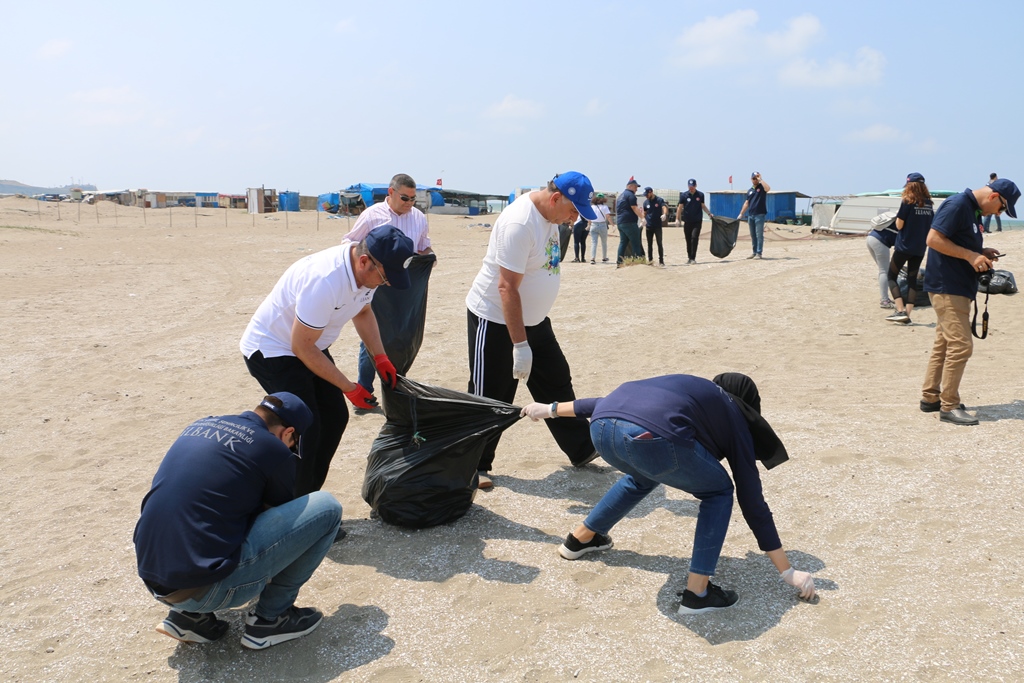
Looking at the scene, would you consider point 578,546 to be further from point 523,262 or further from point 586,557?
point 523,262

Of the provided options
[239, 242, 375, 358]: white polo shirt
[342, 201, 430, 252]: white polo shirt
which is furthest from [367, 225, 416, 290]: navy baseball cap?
[342, 201, 430, 252]: white polo shirt

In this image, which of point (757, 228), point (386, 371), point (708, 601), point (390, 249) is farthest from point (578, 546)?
point (757, 228)

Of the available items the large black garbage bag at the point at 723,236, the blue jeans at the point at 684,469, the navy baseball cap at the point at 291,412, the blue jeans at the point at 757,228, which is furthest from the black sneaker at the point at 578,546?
the large black garbage bag at the point at 723,236

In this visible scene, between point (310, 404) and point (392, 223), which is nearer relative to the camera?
point (310, 404)

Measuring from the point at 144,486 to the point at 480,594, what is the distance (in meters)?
2.35

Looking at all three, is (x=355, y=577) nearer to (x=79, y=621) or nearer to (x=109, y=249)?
(x=79, y=621)

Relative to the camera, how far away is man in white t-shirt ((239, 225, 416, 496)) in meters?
3.23

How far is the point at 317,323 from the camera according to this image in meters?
3.23

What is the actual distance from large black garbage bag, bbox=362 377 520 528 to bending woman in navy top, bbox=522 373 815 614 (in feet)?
2.46

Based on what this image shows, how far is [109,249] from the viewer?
1850cm

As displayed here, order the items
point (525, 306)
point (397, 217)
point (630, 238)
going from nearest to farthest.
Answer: point (525, 306)
point (397, 217)
point (630, 238)

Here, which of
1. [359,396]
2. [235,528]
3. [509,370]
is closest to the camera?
[235,528]

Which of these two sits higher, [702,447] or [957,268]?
[957,268]

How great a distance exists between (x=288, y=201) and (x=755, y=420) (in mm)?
45875
